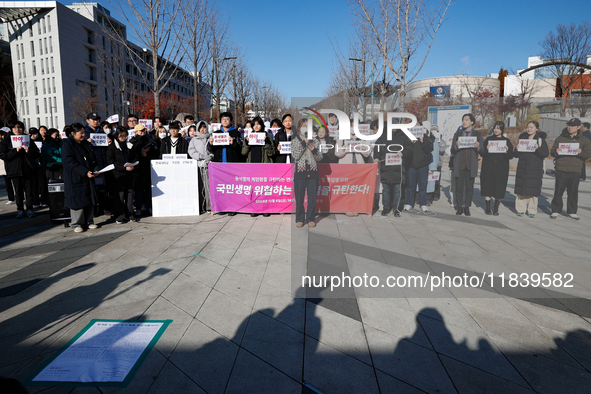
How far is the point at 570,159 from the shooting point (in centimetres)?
764

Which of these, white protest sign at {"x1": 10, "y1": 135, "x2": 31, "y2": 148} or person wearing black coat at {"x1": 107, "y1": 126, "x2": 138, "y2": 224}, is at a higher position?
white protest sign at {"x1": 10, "y1": 135, "x2": 31, "y2": 148}

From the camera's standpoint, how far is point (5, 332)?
321cm

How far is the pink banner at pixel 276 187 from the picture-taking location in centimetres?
752

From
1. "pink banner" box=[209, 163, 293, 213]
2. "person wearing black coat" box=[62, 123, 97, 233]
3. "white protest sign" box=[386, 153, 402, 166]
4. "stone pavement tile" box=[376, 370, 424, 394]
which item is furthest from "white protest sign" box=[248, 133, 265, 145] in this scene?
"stone pavement tile" box=[376, 370, 424, 394]

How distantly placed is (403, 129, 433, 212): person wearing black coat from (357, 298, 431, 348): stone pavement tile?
5006 millimetres

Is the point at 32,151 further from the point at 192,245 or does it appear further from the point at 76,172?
the point at 192,245

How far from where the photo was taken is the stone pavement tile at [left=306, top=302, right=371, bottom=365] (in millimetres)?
2914

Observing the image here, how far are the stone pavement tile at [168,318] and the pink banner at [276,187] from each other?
13.2 ft

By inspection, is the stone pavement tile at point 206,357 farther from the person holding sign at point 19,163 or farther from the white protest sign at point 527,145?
the white protest sign at point 527,145

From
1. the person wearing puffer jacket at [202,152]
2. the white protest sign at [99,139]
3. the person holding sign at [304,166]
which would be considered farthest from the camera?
the person wearing puffer jacket at [202,152]

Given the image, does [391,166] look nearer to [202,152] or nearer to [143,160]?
[202,152]

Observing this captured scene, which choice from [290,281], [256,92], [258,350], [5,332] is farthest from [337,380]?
[256,92]

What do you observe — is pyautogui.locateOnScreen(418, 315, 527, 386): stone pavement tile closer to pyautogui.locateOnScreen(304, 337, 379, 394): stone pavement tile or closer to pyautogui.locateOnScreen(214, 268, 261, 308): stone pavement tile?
pyautogui.locateOnScreen(304, 337, 379, 394): stone pavement tile

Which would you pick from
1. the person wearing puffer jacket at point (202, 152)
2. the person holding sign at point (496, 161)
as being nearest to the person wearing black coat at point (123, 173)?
the person wearing puffer jacket at point (202, 152)
